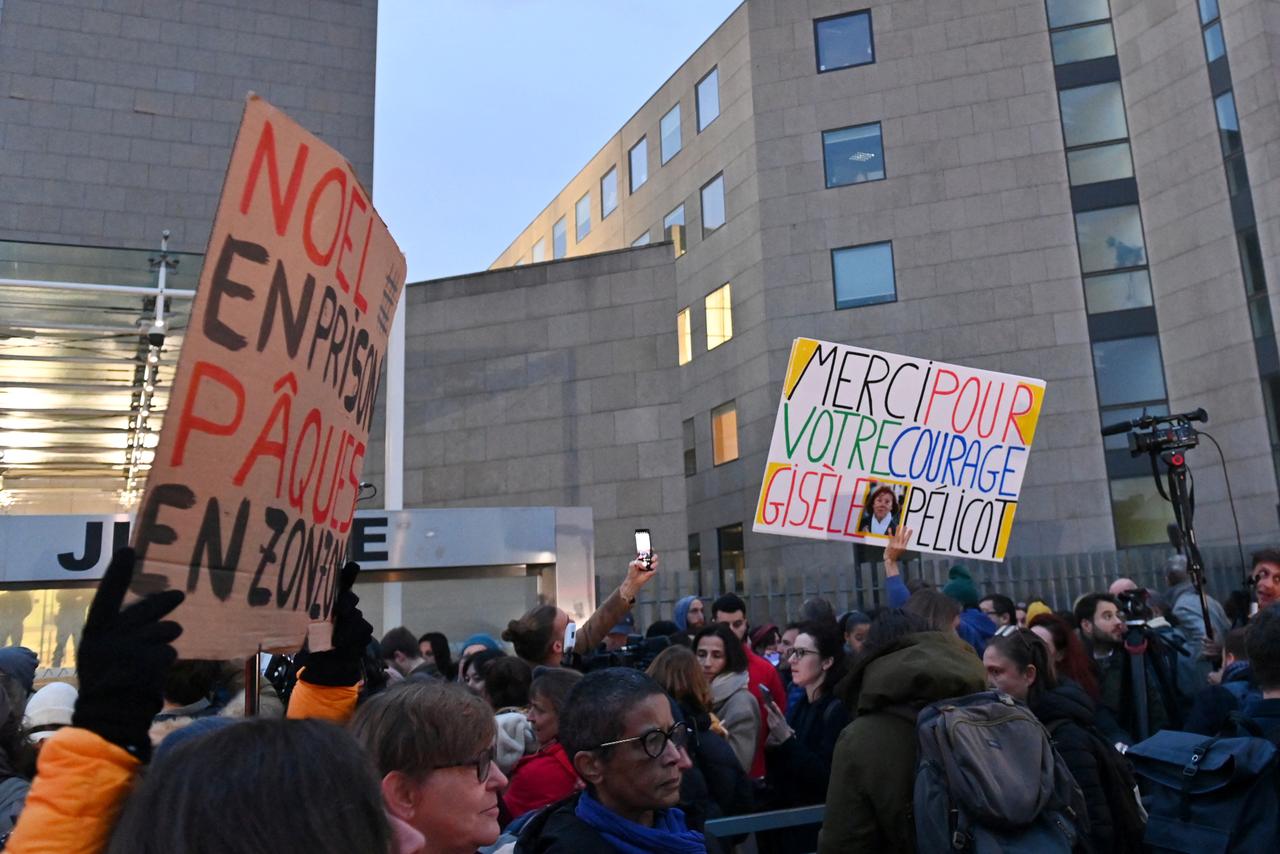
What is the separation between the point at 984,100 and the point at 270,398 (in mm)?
25537

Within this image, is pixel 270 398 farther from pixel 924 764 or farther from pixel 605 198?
pixel 605 198

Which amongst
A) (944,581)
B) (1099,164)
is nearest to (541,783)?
(944,581)

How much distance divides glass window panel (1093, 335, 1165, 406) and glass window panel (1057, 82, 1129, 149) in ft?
15.7

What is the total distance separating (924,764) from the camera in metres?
3.66

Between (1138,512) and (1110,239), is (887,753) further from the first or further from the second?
(1110,239)

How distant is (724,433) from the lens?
28.6 m

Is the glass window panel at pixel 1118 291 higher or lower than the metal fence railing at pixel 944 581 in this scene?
higher

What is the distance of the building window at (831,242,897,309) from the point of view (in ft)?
84.5

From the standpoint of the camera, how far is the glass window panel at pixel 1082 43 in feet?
84.8

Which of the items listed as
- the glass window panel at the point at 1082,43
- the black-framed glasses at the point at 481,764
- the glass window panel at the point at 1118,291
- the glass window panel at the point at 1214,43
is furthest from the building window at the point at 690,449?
the black-framed glasses at the point at 481,764

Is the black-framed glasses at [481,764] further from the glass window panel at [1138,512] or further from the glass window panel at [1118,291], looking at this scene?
the glass window panel at [1118,291]

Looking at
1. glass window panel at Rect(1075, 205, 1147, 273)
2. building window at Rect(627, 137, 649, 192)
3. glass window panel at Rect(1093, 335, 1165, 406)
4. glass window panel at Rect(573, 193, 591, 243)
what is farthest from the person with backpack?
glass window panel at Rect(573, 193, 591, 243)

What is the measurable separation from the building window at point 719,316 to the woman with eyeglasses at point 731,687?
72.5 ft

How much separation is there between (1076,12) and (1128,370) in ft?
28.2
